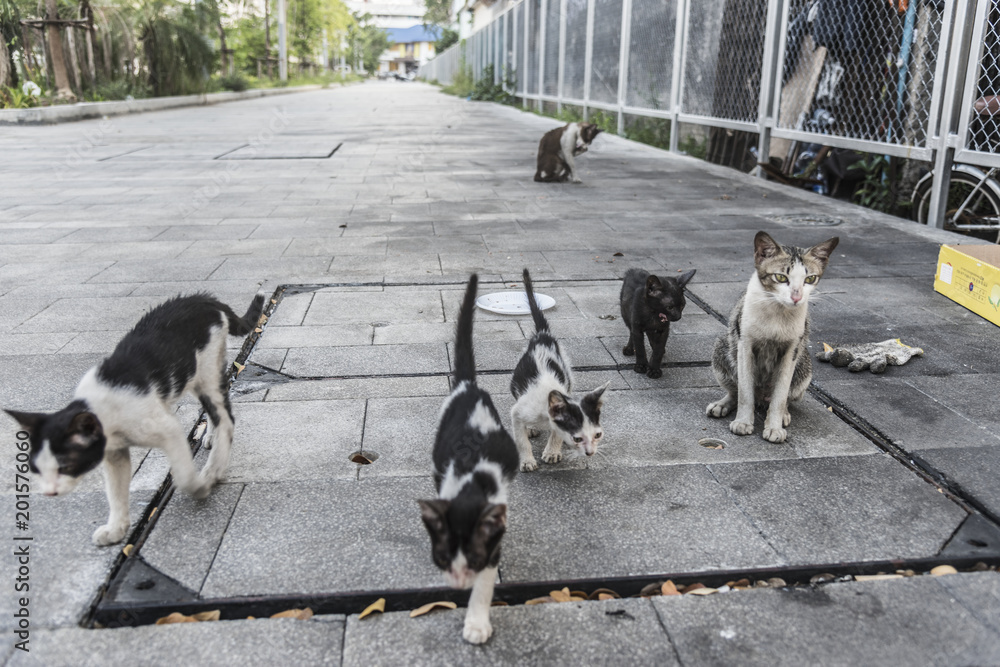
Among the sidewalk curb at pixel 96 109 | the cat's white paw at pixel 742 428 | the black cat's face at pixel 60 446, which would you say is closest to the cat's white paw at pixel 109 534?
the black cat's face at pixel 60 446

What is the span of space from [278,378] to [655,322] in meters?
1.94

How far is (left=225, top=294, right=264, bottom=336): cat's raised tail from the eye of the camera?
10.4ft

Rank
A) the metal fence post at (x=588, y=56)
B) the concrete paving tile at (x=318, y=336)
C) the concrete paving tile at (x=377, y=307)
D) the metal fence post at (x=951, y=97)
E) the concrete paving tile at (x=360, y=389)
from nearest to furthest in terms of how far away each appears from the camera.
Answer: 1. the concrete paving tile at (x=360, y=389)
2. the concrete paving tile at (x=318, y=336)
3. the concrete paving tile at (x=377, y=307)
4. the metal fence post at (x=951, y=97)
5. the metal fence post at (x=588, y=56)

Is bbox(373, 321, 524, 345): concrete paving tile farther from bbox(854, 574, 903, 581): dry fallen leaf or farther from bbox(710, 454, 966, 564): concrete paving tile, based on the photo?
bbox(854, 574, 903, 581): dry fallen leaf

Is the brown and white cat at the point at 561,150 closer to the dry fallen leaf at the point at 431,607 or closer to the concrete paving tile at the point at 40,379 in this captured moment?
the concrete paving tile at the point at 40,379

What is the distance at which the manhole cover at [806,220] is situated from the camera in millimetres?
7441

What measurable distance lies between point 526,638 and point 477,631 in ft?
0.46

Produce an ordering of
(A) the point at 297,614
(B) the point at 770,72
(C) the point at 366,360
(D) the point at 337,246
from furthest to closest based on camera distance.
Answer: (B) the point at 770,72
(D) the point at 337,246
(C) the point at 366,360
(A) the point at 297,614

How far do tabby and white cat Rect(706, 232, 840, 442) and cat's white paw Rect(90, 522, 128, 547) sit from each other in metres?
2.42

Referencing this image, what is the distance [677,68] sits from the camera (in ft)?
42.2

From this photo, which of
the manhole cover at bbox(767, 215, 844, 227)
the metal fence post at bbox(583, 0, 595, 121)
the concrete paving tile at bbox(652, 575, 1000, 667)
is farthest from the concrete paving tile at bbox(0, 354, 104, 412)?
the metal fence post at bbox(583, 0, 595, 121)

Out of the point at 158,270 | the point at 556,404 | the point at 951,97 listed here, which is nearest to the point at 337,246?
the point at 158,270

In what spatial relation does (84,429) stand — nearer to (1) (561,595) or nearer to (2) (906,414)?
(1) (561,595)

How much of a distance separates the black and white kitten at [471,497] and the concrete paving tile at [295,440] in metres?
0.60
